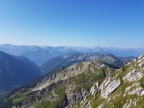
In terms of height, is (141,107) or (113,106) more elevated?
(141,107)

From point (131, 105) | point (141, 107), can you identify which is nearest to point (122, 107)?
point (131, 105)

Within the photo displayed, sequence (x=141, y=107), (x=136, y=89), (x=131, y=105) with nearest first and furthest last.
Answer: (x=141, y=107), (x=131, y=105), (x=136, y=89)

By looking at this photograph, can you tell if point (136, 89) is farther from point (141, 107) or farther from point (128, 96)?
point (141, 107)

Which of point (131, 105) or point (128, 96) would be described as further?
point (128, 96)

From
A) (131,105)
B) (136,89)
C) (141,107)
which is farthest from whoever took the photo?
(136,89)

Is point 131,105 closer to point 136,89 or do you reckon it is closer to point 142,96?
point 142,96

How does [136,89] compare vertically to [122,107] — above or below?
above

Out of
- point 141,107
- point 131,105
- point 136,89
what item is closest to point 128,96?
point 136,89

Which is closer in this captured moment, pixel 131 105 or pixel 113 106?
pixel 131 105

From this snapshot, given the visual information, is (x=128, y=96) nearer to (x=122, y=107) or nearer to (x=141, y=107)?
(x=122, y=107)
